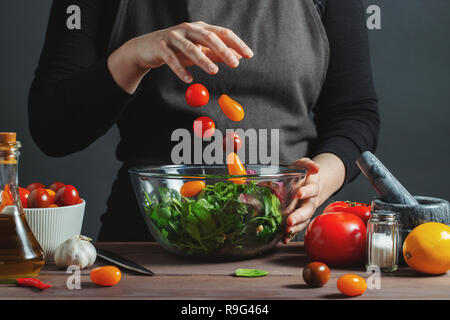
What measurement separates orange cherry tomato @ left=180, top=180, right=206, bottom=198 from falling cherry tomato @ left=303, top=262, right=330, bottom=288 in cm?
25

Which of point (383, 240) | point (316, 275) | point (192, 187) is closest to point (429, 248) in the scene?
point (383, 240)

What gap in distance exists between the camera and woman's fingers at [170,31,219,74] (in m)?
1.00

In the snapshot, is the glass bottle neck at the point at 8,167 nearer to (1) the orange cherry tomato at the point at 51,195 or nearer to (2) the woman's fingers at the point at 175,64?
(1) the orange cherry tomato at the point at 51,195

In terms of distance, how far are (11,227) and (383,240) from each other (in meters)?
0.64

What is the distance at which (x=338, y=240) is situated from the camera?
38.6 inches

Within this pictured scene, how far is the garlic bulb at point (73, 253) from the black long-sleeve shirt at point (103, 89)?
16.8 inches

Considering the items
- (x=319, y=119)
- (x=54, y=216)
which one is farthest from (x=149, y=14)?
(x=54, y=216)

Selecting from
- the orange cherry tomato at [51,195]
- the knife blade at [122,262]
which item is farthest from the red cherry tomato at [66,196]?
the knife blade at [122,262]

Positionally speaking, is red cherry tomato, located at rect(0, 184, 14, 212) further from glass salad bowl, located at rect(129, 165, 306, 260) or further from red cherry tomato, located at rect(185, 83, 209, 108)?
red cherry tomato, located at rect(185, 83, 209, 108)

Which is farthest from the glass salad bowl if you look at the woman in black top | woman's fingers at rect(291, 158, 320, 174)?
the woman in black top

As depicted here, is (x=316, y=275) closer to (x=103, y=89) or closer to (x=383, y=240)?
(x=383, y=240)

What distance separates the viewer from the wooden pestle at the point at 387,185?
1010 millimetres

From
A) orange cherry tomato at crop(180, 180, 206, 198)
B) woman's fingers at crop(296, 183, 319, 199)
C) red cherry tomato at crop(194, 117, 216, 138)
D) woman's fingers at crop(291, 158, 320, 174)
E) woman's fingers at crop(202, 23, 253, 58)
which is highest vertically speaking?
woman's fingers at crop(202, 23, 253, 58)
